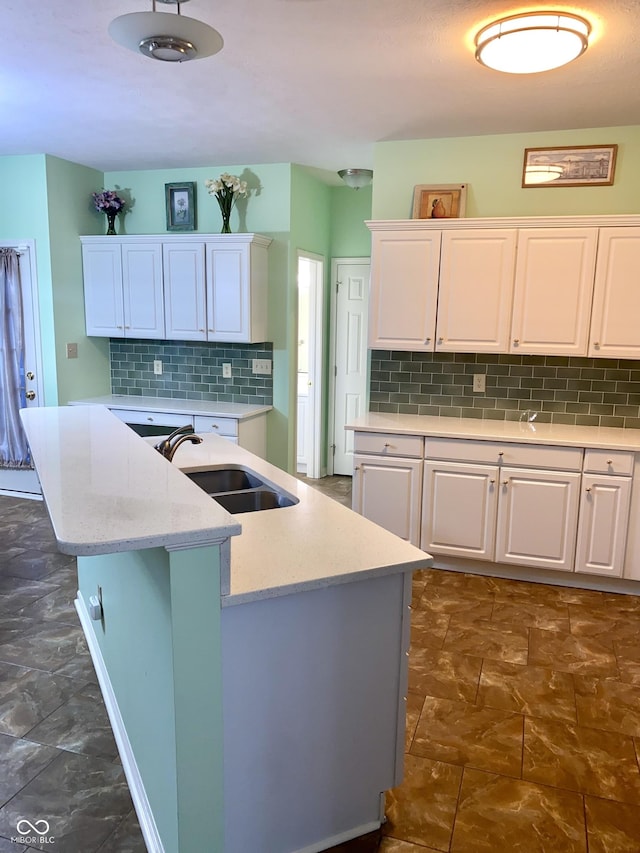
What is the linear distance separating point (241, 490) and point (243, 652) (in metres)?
0.93

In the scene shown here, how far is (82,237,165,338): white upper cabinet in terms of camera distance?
466cm

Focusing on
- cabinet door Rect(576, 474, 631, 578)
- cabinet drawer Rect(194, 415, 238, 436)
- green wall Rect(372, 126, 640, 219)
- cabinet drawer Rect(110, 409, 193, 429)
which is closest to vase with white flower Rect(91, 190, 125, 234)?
cabinet drawer Rect(110, 409, 193, 429)

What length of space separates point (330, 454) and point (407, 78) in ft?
11.9

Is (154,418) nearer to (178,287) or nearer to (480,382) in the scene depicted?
(178,287)

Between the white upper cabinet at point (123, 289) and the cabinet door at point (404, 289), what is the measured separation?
176 cm

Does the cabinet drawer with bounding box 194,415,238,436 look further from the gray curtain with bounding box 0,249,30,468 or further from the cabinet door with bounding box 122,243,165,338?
the gray curtain with bounding box 0,249,30,468

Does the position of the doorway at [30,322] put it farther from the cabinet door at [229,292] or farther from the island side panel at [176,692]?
→ the island side panel at [176,692]

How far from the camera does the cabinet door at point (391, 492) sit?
12.1 ft

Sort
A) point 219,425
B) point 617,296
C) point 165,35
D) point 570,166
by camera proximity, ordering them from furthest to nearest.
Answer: point 219,425, point 570,166, point 617,296, point 165,35

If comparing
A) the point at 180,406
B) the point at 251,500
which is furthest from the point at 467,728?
the point at 180,406

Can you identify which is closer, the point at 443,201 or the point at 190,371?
the point at 443,201

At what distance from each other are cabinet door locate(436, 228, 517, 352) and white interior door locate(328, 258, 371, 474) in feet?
6.03

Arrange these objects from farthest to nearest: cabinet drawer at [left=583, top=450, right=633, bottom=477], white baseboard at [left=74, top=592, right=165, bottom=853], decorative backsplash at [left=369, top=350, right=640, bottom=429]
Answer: decorative backsplash at [left=369, top=350, right=640, bottom=429], cabinet drawer at [left=583, top=450, right=633, bottom=477], white baseboard at [left=74, top=592, right=165, bottom=853]

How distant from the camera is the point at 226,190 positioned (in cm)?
450
